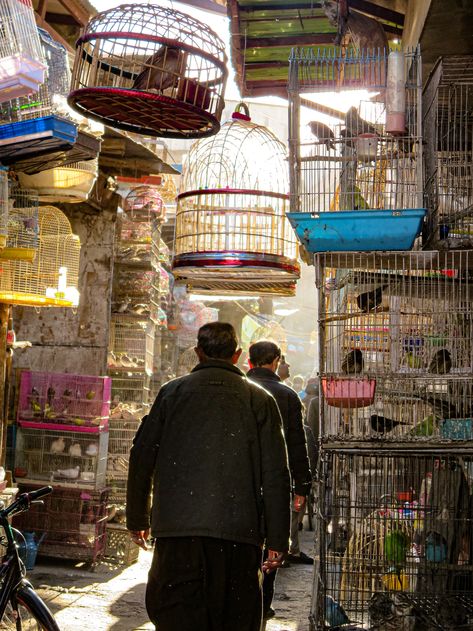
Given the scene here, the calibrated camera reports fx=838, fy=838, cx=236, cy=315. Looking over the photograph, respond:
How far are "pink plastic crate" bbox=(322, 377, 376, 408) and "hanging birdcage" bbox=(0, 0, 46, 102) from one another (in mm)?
2349

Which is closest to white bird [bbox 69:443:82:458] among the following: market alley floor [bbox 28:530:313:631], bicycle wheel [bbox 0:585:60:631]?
market alley floor [bbox 28:530:313:631]

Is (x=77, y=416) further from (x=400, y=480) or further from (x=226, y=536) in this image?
(x=226, y=536)

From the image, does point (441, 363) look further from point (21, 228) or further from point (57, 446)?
point (57, 446)

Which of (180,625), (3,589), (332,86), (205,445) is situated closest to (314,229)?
(332,86)

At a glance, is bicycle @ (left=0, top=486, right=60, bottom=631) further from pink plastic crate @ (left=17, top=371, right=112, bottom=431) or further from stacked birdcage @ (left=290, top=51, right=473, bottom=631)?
pink plastic crate @ (left=17, top=371, right=112, bottom=431)

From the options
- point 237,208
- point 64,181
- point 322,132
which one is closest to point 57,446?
point 64,181

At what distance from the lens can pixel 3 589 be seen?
14.1 feet

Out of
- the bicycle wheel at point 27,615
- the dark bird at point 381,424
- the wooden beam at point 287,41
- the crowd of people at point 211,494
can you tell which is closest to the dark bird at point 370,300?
the dark bird at point 381,424

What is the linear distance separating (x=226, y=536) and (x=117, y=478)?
5694 millimetres

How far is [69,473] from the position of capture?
8.33m

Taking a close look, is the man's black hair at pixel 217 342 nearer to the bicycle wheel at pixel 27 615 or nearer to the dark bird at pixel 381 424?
the dark bird at pixel 381 424

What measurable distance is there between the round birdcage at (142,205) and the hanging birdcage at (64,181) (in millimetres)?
2150

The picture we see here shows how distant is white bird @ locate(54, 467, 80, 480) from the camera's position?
833 centimetres

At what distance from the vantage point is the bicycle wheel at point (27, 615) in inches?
168
